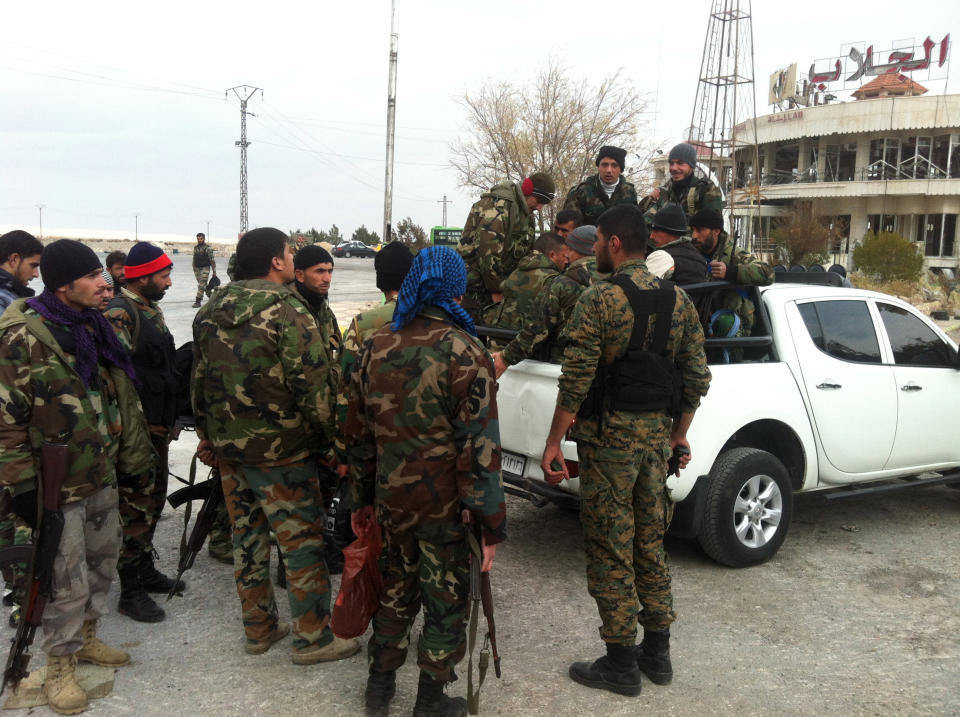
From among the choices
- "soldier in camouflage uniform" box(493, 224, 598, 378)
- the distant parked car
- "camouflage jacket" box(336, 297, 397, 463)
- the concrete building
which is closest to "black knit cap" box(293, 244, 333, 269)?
"camouflage jacket" box(336, 297, 397, 463)

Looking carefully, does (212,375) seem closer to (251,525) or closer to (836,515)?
(251,525)

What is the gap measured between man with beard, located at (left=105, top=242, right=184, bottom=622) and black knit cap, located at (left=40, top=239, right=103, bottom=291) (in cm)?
65

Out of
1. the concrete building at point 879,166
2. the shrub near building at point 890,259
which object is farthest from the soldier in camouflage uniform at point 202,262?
the concrete building at point 879,166

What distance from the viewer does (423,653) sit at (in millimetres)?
3176

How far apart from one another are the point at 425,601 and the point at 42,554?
1.51 m

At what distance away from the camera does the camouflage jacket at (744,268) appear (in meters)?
5.09

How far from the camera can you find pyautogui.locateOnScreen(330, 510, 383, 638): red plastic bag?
3.17 meters

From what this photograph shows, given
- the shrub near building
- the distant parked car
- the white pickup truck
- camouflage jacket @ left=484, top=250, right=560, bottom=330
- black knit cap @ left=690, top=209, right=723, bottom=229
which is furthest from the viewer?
the distant parked car

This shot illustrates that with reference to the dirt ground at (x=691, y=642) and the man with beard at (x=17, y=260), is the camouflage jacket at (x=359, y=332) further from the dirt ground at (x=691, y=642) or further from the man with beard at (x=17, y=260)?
the man with beard at (x=17, y=260)

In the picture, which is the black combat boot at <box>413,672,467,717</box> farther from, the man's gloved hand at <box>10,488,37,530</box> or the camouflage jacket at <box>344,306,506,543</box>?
the man's gloved hand at <box>10,488,37,530</box>

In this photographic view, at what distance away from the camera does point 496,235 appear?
5867 millimetres

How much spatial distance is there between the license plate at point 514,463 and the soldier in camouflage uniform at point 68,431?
2098 millimetres

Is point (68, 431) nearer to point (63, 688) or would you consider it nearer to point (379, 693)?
point (63, 688)

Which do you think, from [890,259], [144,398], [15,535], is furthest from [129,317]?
[890,259]
